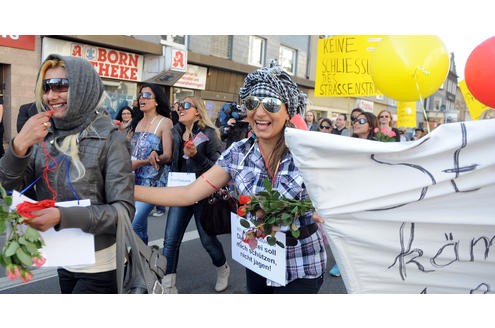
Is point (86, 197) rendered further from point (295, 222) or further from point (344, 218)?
point (344, 218)

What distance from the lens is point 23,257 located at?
1698 mm

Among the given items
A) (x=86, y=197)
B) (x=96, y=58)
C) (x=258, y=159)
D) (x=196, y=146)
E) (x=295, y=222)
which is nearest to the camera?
(x=86, y=197)

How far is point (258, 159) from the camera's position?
2.38 m

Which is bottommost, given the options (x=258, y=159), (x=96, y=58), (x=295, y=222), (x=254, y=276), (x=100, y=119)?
(x=254, y=276)

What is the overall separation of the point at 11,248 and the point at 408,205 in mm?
1646

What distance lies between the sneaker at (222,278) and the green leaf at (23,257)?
9.10ft

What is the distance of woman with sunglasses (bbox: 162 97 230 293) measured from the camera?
4.10 meters

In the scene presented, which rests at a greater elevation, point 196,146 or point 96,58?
point 96,58

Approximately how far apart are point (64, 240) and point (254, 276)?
104 centimetres

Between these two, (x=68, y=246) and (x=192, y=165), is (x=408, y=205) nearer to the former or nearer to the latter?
(x=68, y=246)

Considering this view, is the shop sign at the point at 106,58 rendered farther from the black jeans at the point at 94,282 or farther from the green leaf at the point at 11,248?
the green leaf at the point at 11,248

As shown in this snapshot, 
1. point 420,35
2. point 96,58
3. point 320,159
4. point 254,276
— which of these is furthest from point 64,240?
point 96,58

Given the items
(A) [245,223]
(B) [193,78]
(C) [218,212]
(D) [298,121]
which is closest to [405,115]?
(D) [298,121]

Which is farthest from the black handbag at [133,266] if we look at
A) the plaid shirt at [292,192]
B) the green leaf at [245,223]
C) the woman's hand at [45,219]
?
the plaid shirt at [292,192]
